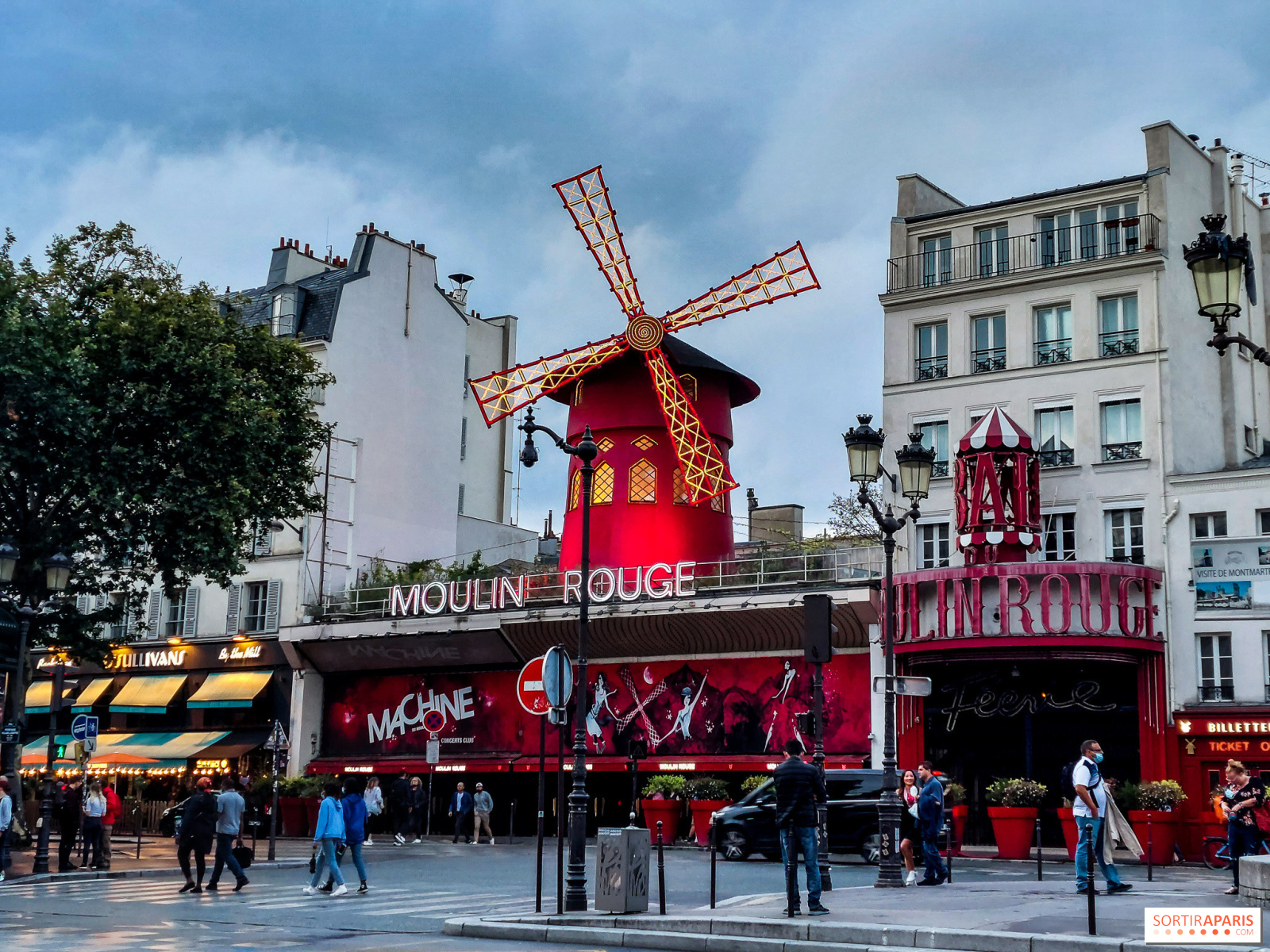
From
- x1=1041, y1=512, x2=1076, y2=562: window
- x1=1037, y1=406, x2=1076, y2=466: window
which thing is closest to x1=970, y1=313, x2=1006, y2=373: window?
x1=1037, y1=406, x2=1076, y2=466: window

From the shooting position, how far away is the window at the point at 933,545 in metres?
28.4

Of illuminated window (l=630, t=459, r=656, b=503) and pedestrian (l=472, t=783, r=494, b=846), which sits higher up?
illuminated window (l=630, t=459, r=656, b=503)

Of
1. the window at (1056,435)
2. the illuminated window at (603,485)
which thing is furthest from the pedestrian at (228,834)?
the window at (1056,435)

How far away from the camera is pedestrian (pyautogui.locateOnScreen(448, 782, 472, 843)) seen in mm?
29500

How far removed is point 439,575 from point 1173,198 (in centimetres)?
1890

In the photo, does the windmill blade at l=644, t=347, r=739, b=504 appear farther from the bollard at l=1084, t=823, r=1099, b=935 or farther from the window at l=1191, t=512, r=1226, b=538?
the bollard at l=1084, t=823, r=1099, b=935

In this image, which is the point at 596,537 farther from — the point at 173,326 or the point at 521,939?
the point at 521,939

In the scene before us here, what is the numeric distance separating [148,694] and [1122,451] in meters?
24.5

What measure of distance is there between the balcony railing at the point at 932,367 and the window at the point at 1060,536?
12.3 ft

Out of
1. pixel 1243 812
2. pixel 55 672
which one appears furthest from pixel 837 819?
pixel 55 672

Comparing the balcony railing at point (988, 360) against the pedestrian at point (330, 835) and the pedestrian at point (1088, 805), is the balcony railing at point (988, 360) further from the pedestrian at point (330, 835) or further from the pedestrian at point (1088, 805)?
the pedestrian at point (330, 835)

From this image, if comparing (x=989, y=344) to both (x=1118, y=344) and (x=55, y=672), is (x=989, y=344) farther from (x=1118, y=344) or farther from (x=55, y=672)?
(x=55, y=672)

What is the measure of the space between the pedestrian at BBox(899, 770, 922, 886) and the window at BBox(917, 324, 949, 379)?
1302cm

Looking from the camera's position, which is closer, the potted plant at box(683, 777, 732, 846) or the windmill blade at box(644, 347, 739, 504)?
the potted plant at box(683, 777, 732, 846)
